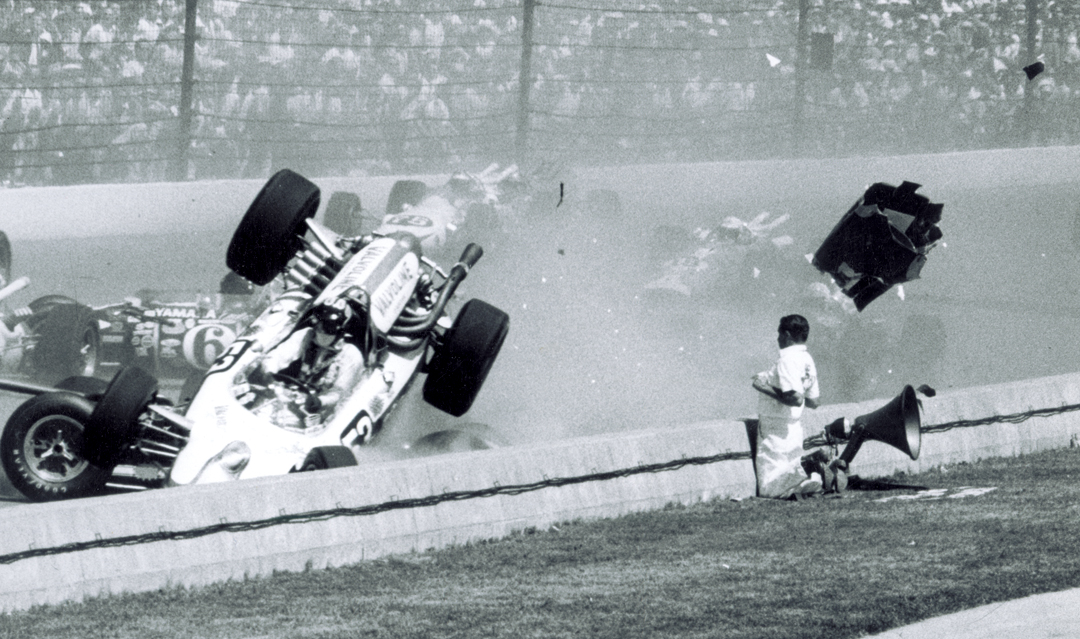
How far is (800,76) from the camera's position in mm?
22516

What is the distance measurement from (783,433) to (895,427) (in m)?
0.64

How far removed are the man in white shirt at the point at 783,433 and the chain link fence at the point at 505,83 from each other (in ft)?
33.4

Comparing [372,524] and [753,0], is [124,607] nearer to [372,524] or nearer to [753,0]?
[372,524]

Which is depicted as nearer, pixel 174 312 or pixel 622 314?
pixel 174 312

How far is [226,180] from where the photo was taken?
1939 cm

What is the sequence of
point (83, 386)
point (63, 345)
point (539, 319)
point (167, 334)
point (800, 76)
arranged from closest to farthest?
point (83, 386), point (63, 345), point (167, 334), point (539, 319), point (800, 76)

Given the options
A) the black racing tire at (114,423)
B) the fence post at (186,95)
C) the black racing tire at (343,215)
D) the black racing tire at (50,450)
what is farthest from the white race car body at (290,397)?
the fence post at (186,95)

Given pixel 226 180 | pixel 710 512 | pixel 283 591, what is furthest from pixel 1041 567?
pixel 226 180

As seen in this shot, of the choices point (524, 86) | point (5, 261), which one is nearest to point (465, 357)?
point (5, 261)

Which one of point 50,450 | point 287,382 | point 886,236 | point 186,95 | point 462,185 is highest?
point 186,95

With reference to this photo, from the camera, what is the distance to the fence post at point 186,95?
62.7 ft

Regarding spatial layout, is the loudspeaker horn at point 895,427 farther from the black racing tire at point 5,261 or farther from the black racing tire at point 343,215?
the black racing tire at point 343,215

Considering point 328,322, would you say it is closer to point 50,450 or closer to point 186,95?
point 50,450

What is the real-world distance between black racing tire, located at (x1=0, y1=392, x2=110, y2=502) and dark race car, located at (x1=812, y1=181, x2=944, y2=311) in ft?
15.4
